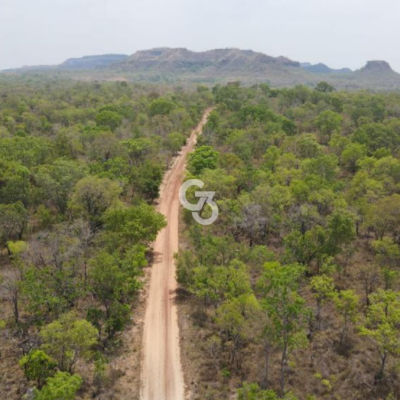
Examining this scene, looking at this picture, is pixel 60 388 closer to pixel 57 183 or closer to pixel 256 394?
pixel 256 394

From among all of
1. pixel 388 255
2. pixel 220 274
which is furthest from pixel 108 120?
pixel 388 255

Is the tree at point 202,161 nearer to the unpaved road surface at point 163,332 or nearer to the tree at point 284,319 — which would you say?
the unpaved road surface at point 163,332

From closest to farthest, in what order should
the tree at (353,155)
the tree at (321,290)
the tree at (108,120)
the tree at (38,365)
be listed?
the tree at (38,365) → the tree at (321,290) → the tree at (353,155) → the tree at (108,120)

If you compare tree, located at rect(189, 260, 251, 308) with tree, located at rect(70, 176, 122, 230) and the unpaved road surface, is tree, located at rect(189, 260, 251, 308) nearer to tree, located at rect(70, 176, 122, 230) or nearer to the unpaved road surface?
the unpaved road surface

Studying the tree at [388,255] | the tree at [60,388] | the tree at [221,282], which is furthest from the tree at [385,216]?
the tree at [60,388]

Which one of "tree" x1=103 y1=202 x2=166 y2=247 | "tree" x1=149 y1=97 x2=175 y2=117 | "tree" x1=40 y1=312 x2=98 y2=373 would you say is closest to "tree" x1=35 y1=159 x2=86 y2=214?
"tree" x1=103 y1=202 x2=166 y2=247

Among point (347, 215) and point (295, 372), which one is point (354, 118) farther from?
point (295, 372)
